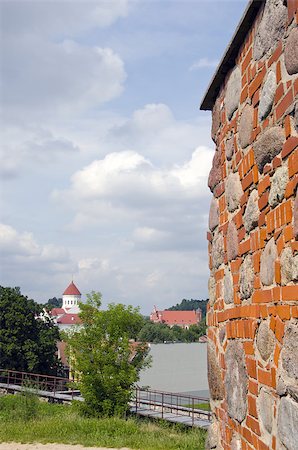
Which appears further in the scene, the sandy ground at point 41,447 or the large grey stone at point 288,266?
the sandy ground at point 41,447

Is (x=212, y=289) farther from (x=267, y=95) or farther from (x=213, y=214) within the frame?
(x=267, y=95)

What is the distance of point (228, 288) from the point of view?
336 centimetres

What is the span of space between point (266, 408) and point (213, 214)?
1.61 m

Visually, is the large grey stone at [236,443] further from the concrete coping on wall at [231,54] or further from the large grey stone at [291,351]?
the concrete coping on wall at [231,54]

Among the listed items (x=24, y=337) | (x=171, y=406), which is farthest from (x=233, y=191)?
(x=24, y=337)

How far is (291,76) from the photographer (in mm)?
2229

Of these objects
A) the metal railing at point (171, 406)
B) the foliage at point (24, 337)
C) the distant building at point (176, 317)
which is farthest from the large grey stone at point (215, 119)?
the distant building at point (176, 317)

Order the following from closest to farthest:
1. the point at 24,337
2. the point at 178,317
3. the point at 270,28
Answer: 1. the point at 270,28
2. the point at 24,337
3. the point at 178,317

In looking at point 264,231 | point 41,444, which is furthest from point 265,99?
point 41,444

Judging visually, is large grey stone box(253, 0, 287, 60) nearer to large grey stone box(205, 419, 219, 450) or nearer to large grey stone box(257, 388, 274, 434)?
large grey stone box(257, 388, 274, 434)

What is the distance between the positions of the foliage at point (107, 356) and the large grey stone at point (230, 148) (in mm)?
15500

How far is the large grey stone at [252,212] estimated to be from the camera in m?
2.73

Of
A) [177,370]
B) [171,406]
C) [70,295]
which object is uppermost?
[70,295]

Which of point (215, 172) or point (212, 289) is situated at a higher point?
point (215, 172)
